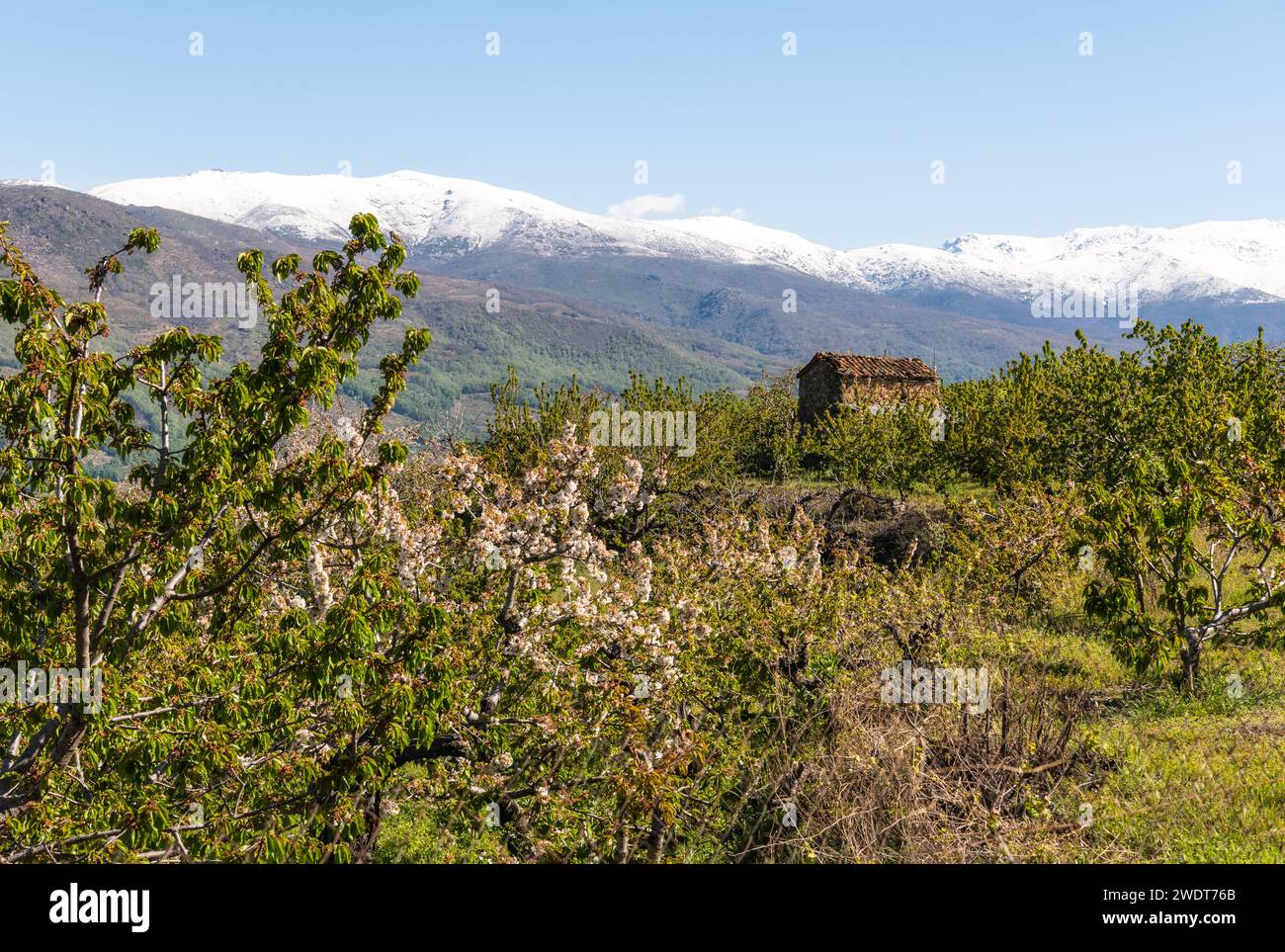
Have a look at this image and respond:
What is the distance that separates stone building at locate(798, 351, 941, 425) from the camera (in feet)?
157

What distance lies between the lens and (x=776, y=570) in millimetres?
15867

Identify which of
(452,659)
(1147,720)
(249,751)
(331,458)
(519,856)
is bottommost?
(519,856)

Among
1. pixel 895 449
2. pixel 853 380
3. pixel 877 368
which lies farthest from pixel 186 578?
pixel 877 368

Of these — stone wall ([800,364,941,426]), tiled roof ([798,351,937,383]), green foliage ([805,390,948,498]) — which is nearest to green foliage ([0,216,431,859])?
green foliage ([805,390,948,498])

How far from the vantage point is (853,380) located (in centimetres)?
4825

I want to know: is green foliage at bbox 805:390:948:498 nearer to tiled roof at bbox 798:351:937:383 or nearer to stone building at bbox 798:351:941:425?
stone building at bbox 798:351:941:425

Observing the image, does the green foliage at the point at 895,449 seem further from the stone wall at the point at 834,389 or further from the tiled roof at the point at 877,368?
the tiled roof at the point at 877,368

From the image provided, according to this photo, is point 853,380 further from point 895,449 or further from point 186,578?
point 186,578

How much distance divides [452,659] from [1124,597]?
992cm

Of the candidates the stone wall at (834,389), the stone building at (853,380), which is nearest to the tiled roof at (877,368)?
the stone building at (853,380)

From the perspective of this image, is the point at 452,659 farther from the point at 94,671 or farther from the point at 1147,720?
the point at 1147,720
